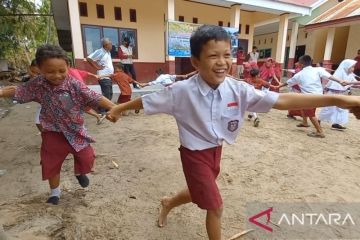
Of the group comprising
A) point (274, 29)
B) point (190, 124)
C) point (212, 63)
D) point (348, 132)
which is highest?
point (274, 29)

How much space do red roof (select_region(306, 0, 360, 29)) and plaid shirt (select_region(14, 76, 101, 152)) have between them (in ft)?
40.3

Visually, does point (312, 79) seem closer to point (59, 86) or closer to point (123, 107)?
point (123, 107)

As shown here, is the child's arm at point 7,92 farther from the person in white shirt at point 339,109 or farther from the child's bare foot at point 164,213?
the person in white shirt at point 339,109

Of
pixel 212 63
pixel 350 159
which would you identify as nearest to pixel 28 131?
pixel 212 63

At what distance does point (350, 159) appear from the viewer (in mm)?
3982

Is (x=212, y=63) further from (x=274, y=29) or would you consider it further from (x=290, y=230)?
(x=274, y=29)

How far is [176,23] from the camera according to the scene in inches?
354

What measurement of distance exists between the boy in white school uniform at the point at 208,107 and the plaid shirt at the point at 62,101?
33.8 inches

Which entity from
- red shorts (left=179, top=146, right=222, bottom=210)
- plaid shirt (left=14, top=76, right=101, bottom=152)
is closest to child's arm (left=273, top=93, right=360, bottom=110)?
red shorts (left=179, top=146, right=222, bottom=210)

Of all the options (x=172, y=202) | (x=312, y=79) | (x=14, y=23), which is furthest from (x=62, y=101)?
(x=14, y=23)

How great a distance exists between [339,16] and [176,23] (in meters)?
7.97

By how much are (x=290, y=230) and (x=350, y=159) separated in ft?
7.69

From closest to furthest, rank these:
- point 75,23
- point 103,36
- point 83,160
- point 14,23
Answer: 1. point 83,160
2. point 75,23
3. point 103,36
4. point 14,23

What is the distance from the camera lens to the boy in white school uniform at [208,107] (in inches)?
64.2
